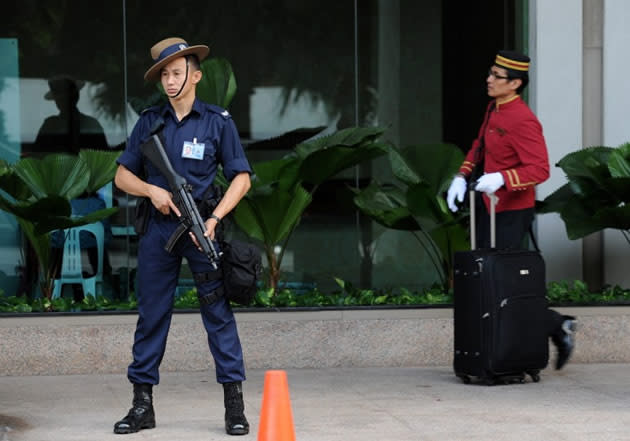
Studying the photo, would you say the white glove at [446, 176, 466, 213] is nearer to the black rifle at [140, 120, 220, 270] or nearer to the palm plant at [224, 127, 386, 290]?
the palm plant at [224, 127, 386, 290]

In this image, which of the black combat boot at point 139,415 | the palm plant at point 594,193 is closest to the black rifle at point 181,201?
the black combat boot at point 139,415

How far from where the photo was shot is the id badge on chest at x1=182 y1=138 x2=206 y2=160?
6223 millimetres

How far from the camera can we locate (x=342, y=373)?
28.3 ft

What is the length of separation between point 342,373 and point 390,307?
72cm

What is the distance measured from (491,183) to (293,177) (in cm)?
189

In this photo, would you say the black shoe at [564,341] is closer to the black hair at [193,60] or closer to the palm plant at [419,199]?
the palm plant at [419,199]

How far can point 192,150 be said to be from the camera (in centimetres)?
623

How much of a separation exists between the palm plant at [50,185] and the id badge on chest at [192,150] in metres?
2.54

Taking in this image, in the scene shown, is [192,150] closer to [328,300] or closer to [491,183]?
[491,183]

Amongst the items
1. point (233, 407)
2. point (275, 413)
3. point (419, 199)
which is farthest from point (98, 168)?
point (275, 413)

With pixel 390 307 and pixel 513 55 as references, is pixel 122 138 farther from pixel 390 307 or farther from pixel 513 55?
pixel 513 55

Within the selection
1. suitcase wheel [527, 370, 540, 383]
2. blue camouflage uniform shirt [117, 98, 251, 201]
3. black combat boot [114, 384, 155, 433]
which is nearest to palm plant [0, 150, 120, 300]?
blue camouflage uniform shirt [117, 98, 251, 201]

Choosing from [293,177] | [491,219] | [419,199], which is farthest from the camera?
[293,177]

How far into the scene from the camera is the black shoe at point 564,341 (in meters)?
7.96
